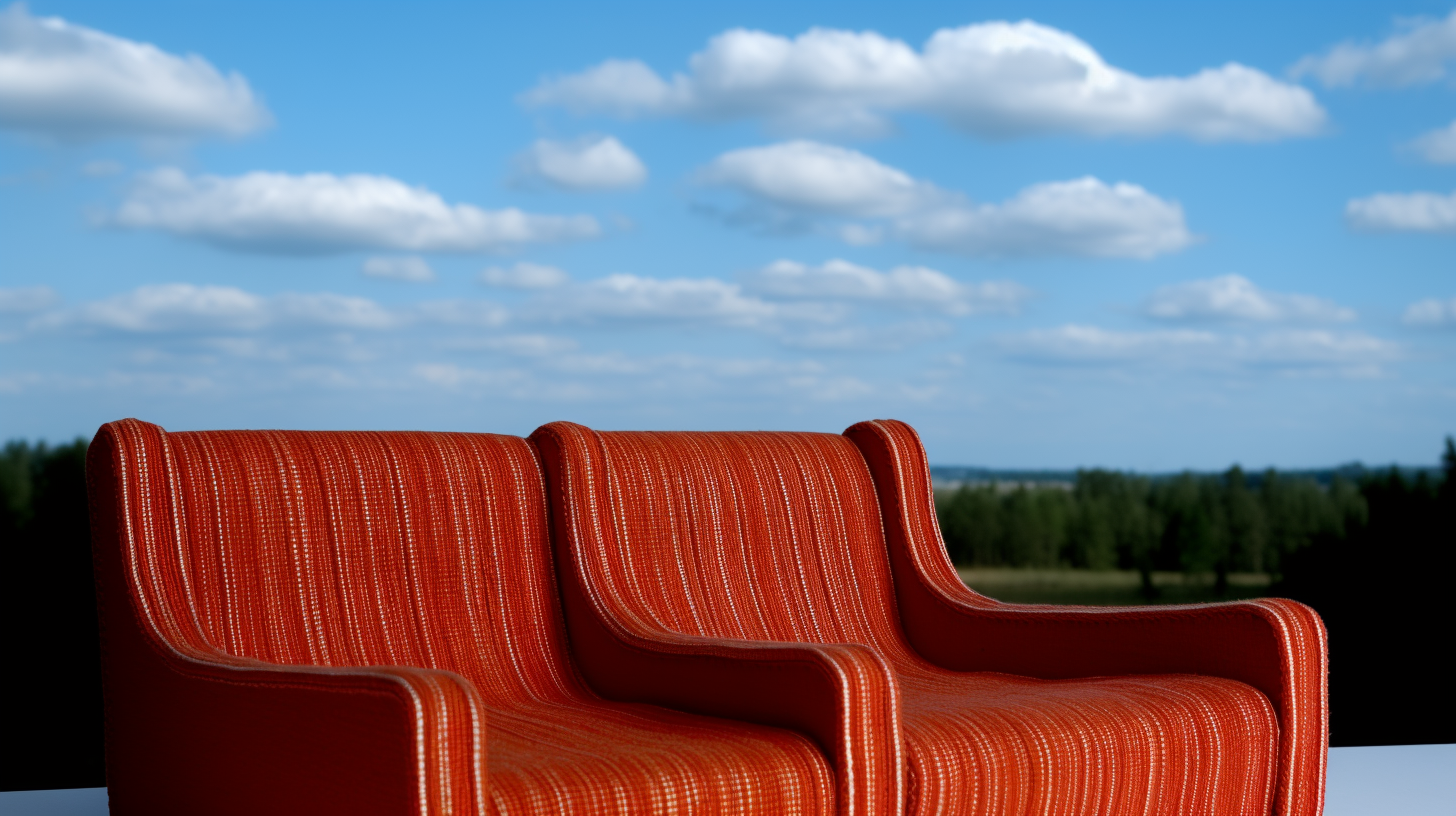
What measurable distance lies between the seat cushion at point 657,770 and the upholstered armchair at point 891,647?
45mm

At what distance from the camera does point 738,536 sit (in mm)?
2055

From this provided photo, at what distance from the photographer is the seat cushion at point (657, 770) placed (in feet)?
3.98

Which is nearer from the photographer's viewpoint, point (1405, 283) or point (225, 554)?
point (225, 554)

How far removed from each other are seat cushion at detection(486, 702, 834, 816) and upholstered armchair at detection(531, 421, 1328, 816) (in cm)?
5

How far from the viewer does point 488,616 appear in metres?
1.84

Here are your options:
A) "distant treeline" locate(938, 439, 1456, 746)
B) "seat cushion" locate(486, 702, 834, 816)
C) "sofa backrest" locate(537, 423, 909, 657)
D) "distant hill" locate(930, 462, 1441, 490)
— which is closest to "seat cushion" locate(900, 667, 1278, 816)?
"seat cushion" locate(486, 702, 834, 816)

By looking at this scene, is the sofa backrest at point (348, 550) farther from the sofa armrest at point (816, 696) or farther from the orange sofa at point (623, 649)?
the sofa armrest at point (816, 696)

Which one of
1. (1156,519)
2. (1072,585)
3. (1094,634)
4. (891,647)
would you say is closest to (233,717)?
(891,647)

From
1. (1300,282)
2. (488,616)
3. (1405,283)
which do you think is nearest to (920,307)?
(1300,282)

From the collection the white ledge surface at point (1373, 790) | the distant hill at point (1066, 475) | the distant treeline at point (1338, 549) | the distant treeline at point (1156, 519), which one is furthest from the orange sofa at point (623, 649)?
the distant treeline at point (1338, 549)

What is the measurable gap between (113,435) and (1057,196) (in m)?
3.96

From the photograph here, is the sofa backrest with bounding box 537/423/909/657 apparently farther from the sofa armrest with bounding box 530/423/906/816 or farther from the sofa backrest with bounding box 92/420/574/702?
the sofa backrest with bounding box 92/420/574/702

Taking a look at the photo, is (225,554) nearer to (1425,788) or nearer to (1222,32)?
(1425,788)

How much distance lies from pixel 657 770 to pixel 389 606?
63 cm
